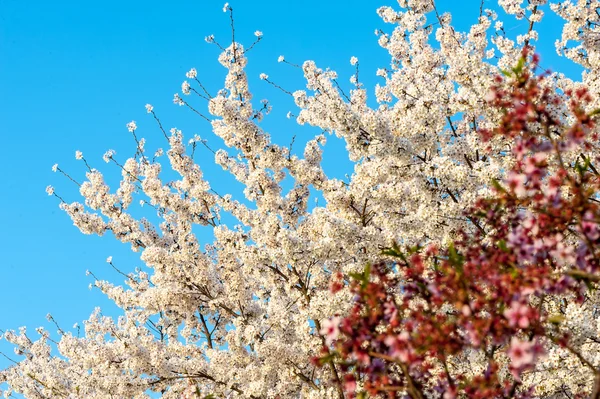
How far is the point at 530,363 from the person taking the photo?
4125mm

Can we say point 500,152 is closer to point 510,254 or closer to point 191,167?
point 510,254

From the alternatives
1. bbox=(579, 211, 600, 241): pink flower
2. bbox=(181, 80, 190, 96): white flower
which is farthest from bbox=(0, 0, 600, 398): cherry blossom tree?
bbox=(579, 211, 600, 241): pink flower

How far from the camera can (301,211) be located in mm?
15531

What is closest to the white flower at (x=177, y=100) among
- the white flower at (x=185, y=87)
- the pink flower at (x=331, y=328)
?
the white flower at (x=185, y=87)

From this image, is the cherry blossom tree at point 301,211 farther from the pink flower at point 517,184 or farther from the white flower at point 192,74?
the pink flower at point 517,184

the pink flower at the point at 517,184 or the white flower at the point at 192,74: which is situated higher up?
the white flower at the point at 192,74

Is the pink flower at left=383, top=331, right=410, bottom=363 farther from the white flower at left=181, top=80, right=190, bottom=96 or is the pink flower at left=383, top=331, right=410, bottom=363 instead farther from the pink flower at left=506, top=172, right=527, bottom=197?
the white flower at left=181, top=80, right=190, bottom=96

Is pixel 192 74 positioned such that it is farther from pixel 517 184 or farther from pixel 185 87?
pixel 517 184

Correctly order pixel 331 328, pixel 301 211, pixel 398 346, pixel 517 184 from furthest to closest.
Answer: pixel 301 211 → pixel 517 184 → pixel 331 328 → pixel 398 346

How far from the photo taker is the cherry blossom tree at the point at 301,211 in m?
11.5

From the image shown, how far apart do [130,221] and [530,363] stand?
49.4 feet

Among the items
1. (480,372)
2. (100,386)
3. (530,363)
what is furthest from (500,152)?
(100,386)

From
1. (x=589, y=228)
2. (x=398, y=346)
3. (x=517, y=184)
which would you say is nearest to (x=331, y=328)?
(x=398, y=346)

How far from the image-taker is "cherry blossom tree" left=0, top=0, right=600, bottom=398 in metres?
11.5
